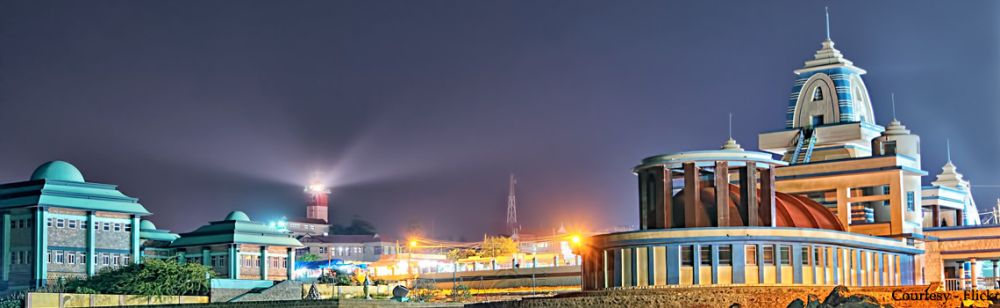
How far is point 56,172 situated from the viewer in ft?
301

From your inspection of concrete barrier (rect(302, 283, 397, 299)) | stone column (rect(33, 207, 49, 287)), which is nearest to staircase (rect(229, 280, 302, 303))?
concrete barrier (rect(302, 283, 397, 299))

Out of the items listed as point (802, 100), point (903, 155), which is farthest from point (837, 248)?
point (802, 100)

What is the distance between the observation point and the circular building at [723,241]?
195 feet

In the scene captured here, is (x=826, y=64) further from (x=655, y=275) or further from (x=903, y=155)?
(x=655, y=275)

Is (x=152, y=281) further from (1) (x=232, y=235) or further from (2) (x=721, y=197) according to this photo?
(2) (x=721, y=197)

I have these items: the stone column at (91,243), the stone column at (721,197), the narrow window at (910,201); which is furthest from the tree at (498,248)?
the stone column at (721,197)

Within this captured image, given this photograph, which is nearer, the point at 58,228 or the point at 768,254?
the point at 768,254

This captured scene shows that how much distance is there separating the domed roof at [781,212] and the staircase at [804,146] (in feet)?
69.3

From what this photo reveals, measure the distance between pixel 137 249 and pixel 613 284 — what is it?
1738 inches

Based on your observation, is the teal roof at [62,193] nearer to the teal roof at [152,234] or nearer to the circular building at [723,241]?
the teal roof at [152,234]

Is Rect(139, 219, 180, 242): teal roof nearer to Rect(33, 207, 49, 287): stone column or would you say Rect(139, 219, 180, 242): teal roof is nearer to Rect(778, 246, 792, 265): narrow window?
Rect(33, 207, 49, 287): stone column

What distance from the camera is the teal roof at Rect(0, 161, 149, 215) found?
289 ft

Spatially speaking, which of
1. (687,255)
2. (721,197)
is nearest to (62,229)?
(687,255)

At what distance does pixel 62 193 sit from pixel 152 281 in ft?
44.0
